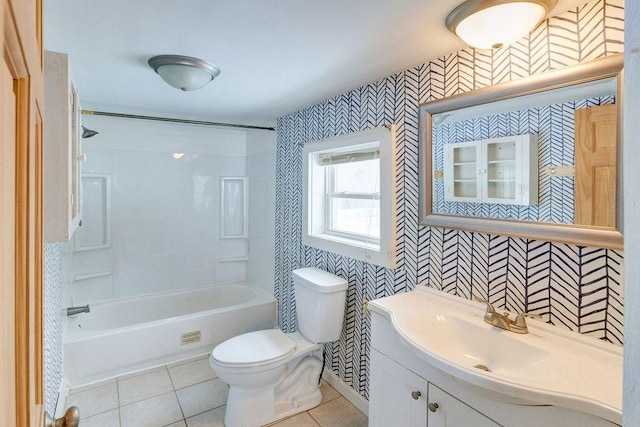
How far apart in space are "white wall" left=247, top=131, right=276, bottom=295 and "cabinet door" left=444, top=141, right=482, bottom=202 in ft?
6.31

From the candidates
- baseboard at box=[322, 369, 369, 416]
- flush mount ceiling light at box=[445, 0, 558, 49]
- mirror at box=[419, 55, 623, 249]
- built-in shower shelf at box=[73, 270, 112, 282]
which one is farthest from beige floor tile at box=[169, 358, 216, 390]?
flush mount ceiling light at box=[445, 0, 558, 49]

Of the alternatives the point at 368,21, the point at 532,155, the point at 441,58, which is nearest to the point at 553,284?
the point at 532,155

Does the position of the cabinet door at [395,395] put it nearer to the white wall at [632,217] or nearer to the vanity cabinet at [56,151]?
the white wall at [632,217]

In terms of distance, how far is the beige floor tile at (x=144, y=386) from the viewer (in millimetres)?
2361

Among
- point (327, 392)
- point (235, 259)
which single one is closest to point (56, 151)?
point (327, 392)

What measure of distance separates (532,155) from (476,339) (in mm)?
792

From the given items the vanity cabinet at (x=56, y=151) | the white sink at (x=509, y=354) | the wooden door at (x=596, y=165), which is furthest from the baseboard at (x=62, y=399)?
the wooden door at (x=596, y=165)

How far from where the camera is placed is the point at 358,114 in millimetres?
2283

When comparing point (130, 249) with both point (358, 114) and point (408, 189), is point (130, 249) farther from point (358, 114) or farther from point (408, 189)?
point (408, 189)

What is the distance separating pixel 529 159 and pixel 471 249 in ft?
1.54

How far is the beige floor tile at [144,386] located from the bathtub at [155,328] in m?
0.11

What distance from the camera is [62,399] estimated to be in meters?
2.17

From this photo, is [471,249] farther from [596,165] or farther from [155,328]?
[155,328]

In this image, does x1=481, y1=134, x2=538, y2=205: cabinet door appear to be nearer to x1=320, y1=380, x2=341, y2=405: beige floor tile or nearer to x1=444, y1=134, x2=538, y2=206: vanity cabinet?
x1=444, y1=134, x2=538, y2=206: vanity cabinet
